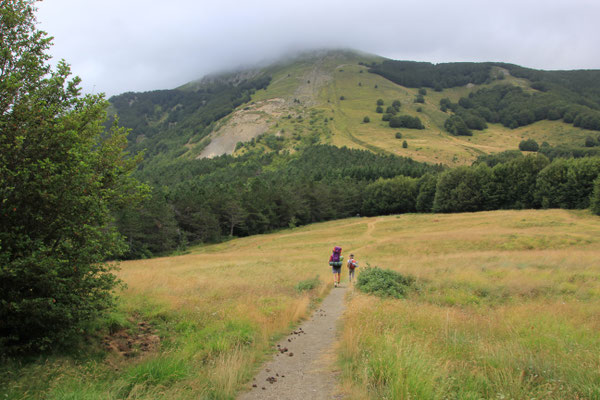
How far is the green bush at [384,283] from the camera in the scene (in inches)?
540

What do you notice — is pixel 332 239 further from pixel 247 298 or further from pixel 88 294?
pixel 88 294

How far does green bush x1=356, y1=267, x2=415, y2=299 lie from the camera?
13727 millimetres

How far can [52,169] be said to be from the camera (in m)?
6.33

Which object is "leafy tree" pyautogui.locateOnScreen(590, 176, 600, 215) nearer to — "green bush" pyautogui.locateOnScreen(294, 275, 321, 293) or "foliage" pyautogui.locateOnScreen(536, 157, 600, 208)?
"foliage" pyautogui.locateOnScreen(536, 157, 600, 208)

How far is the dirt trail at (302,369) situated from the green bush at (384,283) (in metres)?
4.45

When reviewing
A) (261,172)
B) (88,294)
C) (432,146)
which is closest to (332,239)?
(88,294)

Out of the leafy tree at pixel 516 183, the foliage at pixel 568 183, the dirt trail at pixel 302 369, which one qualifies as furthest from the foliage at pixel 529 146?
the dirt trail at pixel 302 369

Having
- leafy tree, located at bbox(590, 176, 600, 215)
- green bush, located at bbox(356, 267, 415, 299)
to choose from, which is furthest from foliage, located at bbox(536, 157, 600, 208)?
green bush, located at bbox(356, 267, 415, 299)

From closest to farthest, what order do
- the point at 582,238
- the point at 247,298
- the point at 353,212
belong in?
the point at 247,298 → the point at 582,238 → the point at 353,212

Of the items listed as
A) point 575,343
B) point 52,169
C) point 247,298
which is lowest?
point 247,298

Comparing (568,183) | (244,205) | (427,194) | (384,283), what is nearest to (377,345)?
(384,283)

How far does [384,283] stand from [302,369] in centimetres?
884

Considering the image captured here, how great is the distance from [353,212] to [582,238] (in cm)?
7464

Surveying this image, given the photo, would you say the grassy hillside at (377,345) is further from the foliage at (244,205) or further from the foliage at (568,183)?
the foliage at (568,183)
